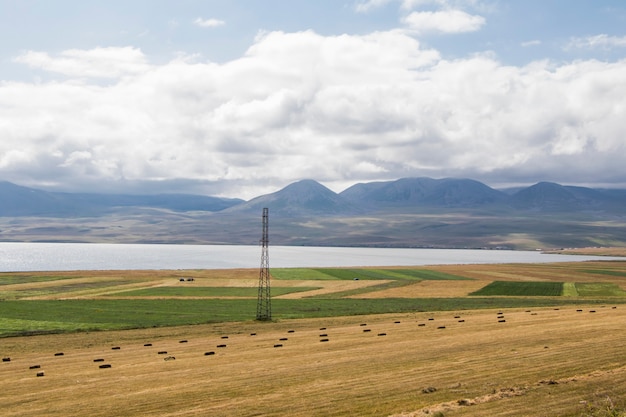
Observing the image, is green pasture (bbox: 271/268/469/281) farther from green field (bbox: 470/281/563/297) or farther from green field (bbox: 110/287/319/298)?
green field (bbox: 110/287/319/298)

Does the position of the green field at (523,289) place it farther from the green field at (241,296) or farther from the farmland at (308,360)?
the farmland at (308,360)

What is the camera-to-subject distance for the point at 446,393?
23969mm

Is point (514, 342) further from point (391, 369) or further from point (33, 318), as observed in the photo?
point (33, 318)

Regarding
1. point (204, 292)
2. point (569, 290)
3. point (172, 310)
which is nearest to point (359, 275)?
point (204, 292)

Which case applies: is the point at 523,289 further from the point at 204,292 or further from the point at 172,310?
the point at 172,310

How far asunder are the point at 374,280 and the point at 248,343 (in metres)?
89.3

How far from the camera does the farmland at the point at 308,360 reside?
76.5 ft

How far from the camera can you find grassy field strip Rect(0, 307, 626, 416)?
23.2 meters

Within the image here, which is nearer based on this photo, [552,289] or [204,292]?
[204,292]

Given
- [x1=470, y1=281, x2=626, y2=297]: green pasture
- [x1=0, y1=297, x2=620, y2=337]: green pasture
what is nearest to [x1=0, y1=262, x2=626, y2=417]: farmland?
[x1=0, y1=297, x2=620, y2=337]: green pasture

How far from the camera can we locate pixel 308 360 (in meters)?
34.1

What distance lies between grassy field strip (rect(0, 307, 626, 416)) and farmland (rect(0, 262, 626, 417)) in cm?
8

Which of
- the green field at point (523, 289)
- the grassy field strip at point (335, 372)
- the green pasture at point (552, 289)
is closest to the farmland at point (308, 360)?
the grassy field strip at point (335, 372)

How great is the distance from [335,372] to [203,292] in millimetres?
74570
